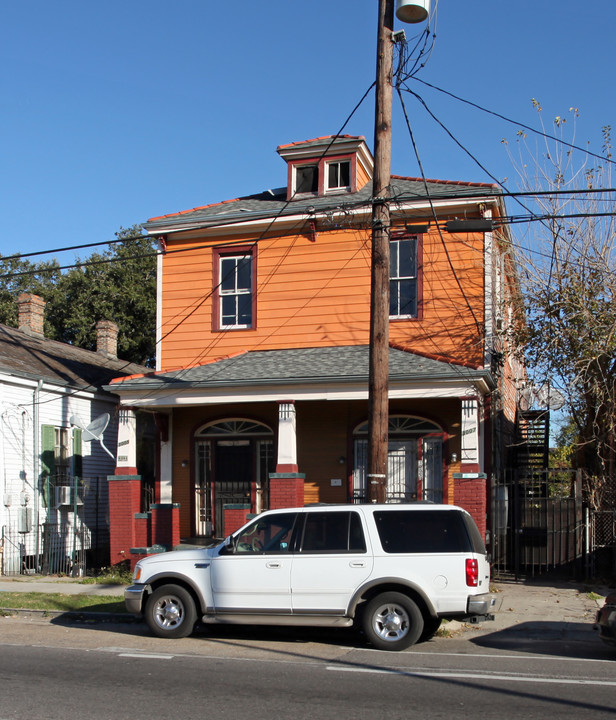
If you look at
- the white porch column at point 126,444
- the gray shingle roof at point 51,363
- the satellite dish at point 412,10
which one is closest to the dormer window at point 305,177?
the white porch column at point 126,444

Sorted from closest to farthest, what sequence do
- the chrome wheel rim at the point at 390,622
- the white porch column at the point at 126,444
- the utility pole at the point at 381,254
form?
the chrome wheel rim at the point at 390,622
the utility pole at the point at 381,254
the white porch column at the point at 126,444

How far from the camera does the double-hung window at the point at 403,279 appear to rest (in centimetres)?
1802

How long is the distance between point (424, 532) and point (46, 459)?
12754 millimetres

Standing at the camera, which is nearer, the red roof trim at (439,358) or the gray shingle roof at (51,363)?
the red roof trim at (439,358)

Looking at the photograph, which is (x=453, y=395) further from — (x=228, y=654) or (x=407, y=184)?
(x=228, y=654)

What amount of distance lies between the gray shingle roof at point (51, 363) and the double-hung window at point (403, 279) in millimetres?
8433

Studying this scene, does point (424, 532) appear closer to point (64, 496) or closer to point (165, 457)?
point (165, 457)

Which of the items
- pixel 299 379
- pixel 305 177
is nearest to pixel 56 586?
pixel 299 379

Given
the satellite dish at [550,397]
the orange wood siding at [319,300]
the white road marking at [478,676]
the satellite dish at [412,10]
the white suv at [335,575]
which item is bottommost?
the white road marking at [478,676]

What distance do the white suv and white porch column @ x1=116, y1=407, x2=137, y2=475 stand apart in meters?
6.76

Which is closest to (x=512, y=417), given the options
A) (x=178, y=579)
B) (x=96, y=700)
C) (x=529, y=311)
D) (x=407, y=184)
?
(x=529, y=311)

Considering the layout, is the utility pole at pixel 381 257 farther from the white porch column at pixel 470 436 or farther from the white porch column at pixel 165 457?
the white porch column at pixel 165 457

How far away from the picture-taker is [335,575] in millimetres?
10062

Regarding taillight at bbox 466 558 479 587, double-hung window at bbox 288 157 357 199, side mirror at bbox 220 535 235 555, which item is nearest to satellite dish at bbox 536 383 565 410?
double-hung window at bbox 288 157 357 199
